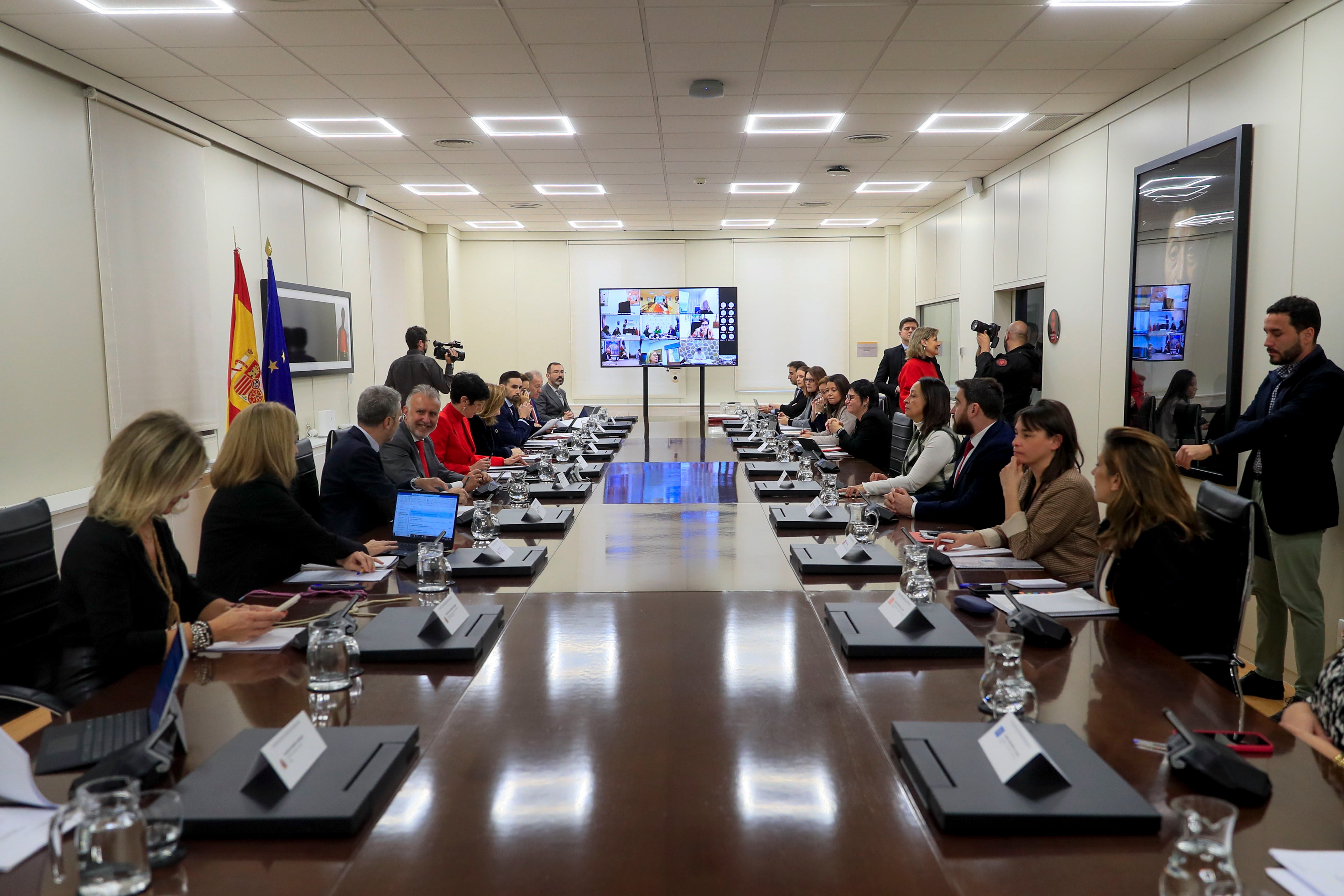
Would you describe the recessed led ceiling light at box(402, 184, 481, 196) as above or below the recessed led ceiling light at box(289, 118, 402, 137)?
above

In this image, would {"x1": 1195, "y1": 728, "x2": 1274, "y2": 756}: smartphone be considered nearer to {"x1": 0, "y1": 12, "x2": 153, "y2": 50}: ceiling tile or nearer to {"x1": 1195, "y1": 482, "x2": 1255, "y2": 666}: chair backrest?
{"x1": 1195, "y1": 482, "x2": 1255, "y2": 666}: chair backrest

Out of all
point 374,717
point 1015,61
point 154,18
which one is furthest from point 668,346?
point 374,717

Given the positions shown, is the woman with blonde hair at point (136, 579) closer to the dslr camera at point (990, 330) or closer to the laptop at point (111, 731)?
the laptop at point (111, 731)

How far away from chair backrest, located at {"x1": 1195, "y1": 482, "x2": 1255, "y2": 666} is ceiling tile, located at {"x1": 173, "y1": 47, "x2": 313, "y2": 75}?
15.9ft

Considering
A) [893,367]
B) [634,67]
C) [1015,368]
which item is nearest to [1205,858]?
[634,67]

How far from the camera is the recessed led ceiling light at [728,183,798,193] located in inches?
→ 365

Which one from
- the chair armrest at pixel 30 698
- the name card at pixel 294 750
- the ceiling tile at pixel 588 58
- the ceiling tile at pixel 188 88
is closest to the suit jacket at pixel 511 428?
the ceiling tile at pixel 588 58

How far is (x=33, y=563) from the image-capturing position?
2.56 m

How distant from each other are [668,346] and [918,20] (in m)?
6.58

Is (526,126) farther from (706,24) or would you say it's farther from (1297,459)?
(1297,459)

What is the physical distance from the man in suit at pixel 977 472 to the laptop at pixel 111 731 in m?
2.87

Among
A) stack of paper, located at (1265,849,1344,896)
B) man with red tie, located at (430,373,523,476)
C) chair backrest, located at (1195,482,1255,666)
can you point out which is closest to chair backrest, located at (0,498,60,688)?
stack of paper, located at (1265,849,1344,896)

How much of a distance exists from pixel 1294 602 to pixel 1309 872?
3277 millimetres

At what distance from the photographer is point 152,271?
5789 millimetres
